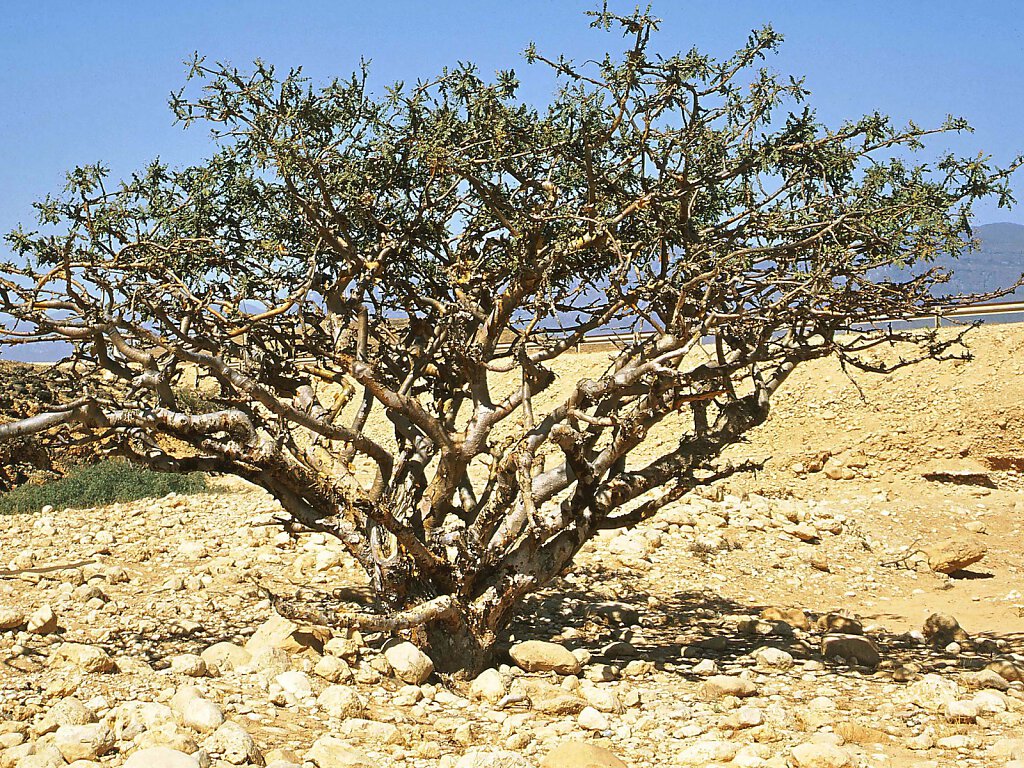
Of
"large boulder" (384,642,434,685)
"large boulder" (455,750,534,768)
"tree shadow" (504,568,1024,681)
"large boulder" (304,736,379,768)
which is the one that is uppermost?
"large boulder" (384,642,434,685)

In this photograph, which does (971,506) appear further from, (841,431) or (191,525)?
(191,525)

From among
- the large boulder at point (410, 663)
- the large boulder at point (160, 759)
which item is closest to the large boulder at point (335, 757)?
the large boulder at point (160, 759)

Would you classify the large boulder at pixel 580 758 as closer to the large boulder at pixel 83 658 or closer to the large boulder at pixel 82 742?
the large boulder at pixel 82 742

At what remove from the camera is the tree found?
6.32 meters

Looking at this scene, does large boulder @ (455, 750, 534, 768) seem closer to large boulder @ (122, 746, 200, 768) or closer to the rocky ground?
the rocky ground

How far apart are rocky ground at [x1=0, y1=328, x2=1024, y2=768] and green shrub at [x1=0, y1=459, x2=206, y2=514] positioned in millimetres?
1563

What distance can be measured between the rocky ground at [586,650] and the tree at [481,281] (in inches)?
25.7

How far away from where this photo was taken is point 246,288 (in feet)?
23.7

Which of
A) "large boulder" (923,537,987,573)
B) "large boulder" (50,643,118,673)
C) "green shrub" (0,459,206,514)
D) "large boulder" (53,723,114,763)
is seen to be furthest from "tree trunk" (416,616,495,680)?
"green shrub" (0,459,206,514)

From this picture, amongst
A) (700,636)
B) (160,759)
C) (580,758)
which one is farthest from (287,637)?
(700,636)

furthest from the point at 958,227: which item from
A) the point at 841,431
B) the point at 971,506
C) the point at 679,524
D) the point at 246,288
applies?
the point at 841,431

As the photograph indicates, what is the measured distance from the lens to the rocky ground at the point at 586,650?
5469 millimetres

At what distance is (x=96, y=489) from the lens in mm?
15727

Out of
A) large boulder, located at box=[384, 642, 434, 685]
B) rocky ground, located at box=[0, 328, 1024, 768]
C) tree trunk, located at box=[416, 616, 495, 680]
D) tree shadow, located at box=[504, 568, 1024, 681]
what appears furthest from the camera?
tree shadow, located at box=[504, 568, 1024, 681]
